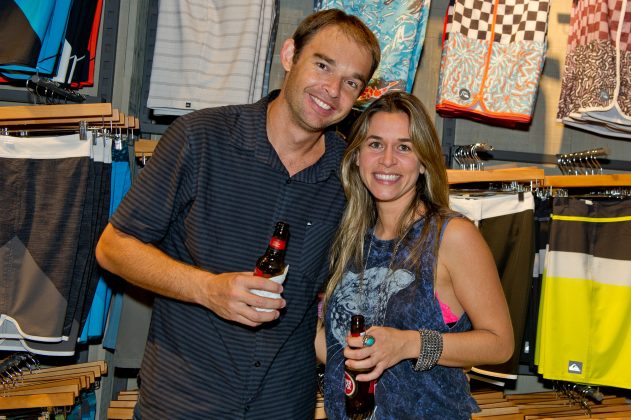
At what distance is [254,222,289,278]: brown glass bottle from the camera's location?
191 centimetres

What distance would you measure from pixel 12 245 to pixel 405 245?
1917 millimetres

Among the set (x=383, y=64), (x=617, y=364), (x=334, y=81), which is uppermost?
(x=383, y=64)

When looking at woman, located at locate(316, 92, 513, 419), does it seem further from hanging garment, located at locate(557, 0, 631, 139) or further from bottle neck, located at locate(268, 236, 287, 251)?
hanging garment, located at locate(557, 0, 631, 139)

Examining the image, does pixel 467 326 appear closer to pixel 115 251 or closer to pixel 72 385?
pixel 115 251

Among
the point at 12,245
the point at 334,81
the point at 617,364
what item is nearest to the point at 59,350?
the point at 12,245

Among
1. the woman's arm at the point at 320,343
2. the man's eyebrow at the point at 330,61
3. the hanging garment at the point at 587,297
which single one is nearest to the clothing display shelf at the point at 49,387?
the woman's arm at the point at 320,343

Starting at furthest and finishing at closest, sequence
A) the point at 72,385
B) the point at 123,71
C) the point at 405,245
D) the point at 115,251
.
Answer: the point at 123,71 < the point at 72,385 < the point at 405,245 < the point at 115,251

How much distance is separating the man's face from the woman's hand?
26.8 inches

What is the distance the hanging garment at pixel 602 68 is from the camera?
12.2 ft

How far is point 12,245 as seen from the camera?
3.17 metres

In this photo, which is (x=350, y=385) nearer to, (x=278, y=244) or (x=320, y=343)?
(x=320, y=343)

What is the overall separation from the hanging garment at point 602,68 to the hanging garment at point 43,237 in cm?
256

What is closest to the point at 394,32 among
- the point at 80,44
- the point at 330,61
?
the point at 330,61

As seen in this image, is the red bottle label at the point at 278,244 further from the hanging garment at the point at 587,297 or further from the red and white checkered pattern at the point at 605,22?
the red and white checkered pattern at the point at 605,22
